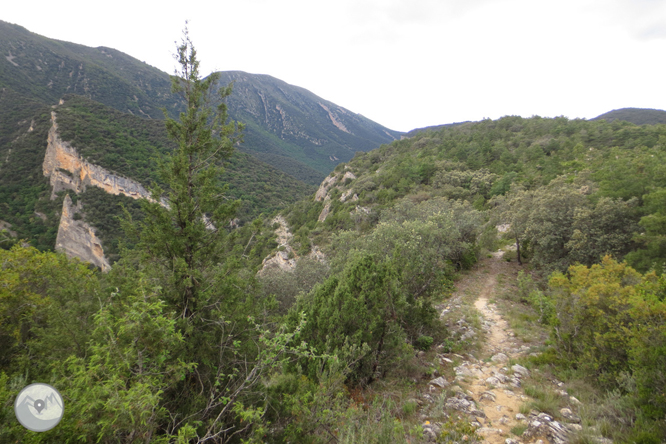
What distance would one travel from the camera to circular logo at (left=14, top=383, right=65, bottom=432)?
1.90 metres

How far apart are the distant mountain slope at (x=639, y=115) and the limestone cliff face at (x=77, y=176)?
382ft

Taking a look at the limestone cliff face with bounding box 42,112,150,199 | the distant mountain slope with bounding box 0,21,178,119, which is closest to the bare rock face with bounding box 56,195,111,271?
the limestone cliff face with bounding box 42,112,150,199

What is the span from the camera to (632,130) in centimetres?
2783

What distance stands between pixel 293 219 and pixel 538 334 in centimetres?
3586

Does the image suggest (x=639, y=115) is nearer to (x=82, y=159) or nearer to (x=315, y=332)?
(x=315, y=332)

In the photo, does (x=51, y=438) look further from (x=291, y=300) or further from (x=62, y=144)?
(x=62, y=144)

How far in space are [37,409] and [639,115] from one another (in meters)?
128

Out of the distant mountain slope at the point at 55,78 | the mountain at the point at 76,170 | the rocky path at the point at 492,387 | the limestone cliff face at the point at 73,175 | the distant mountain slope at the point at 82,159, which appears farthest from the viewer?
the distant mountain slope at the point at 55,78

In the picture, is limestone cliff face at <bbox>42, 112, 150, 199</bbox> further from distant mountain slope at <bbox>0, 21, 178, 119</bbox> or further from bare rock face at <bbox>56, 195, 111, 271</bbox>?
distant mountain slope at <bbox>0, 21, 178, 119</bbox>

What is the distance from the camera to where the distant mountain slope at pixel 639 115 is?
70.8 meters

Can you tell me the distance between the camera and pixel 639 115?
259ft

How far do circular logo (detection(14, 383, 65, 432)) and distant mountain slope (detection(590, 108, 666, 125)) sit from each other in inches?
4085

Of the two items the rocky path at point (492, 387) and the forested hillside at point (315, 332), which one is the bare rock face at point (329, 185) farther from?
the rocky path at point (492, 387)

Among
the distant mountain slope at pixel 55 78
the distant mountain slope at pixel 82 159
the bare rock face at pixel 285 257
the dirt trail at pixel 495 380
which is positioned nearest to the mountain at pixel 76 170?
the distant mountain slope at pixel 82 159
